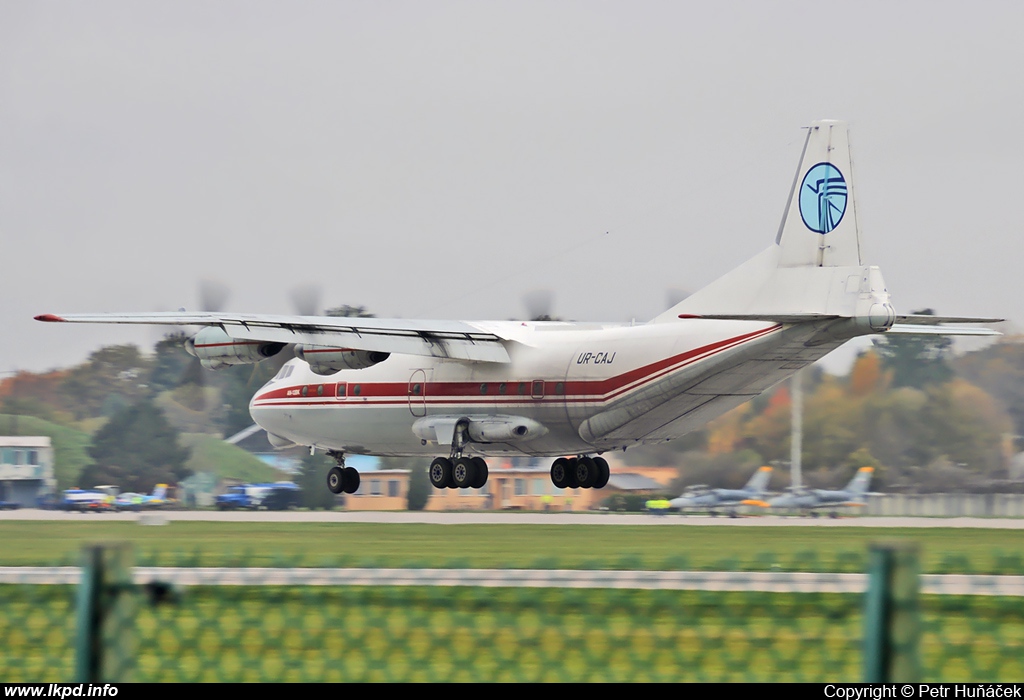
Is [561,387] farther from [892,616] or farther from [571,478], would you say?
[892,616]

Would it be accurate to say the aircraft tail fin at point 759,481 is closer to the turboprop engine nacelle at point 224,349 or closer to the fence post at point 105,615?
the turboprop engine nacelle at point 224,349

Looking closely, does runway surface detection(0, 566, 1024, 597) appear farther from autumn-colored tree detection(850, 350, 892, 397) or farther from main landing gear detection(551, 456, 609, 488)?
autumn-colored tree detection(850, 350, 892, 397)

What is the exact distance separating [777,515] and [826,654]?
133 feet

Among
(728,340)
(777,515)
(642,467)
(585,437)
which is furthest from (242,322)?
(777,515)

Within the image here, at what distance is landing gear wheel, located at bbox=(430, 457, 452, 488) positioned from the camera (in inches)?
1428

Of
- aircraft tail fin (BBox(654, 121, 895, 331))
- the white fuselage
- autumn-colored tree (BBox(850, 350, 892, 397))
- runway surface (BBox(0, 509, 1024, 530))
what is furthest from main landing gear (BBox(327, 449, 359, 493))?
autumn-colored tree (BBox(850, 350, 892, 397))

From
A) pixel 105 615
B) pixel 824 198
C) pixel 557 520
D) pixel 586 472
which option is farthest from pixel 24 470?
pixel 105 615

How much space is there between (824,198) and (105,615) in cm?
2747

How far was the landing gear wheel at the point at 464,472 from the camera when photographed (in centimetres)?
3603

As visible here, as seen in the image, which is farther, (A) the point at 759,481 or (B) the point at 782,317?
(A) the point at 759,481

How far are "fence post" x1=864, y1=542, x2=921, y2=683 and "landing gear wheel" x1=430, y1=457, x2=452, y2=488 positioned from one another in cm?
3146

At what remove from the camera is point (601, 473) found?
1503 inches

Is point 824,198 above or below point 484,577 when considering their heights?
above

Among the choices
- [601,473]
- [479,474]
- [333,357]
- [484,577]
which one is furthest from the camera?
[601,473]
